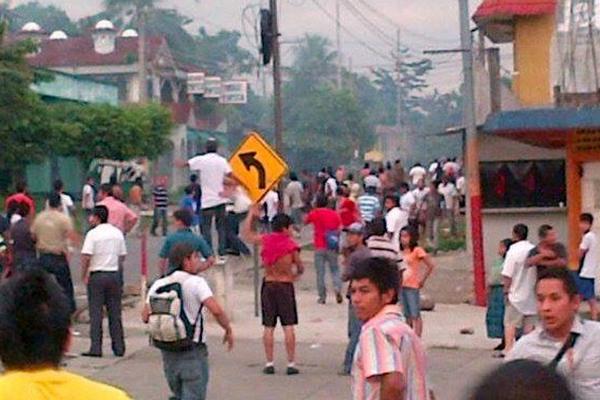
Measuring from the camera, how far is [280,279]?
1580 centimetres

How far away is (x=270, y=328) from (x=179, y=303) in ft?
16.2

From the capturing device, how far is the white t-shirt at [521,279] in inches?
608

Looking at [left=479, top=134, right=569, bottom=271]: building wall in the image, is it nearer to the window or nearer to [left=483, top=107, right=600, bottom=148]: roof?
the window

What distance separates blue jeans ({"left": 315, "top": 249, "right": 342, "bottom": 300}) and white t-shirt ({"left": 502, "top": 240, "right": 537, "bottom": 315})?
26.7 ft

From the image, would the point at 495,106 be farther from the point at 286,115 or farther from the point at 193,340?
the point at 286,115

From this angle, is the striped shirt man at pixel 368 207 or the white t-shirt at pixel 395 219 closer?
the white t-shirt at pixel 395 219

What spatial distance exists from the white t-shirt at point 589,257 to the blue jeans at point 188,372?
9.13 meters

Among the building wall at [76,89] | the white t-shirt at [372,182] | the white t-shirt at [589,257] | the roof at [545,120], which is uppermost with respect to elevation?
the building wall at [76,89]

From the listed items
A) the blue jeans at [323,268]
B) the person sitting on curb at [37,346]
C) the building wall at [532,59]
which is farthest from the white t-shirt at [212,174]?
the person sitting on curb at [37,346]

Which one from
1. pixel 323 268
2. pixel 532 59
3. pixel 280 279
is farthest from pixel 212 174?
pixel 532 59

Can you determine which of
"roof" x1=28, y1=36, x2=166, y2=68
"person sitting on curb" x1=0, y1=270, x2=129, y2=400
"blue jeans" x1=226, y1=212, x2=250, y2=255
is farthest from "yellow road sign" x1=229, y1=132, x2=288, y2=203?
"roof" x1=28, y1=36, x2=166, y2=68

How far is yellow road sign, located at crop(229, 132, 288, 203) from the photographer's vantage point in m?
20.1

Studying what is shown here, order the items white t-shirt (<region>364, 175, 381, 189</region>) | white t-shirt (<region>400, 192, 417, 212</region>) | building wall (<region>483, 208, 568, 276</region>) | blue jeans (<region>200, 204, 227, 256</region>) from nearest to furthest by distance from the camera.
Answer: blue jeans (<region>200, 204, 227, 256</region>)
building wall (<region>483, 208, 568, 276</region>)
white t-shirt (<region>400, 192, 417, 212</region>)
white t-shirt (<region>364, 175, 381, 189</region>)

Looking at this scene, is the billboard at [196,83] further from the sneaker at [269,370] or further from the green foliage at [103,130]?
the sneaker at [269,370]
